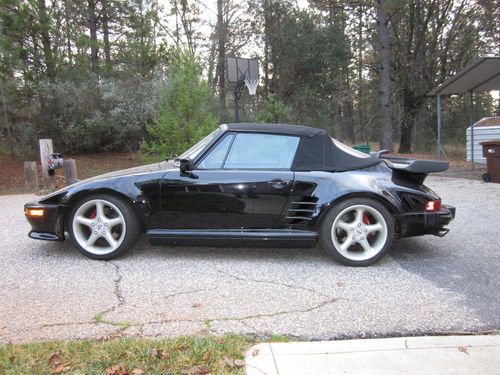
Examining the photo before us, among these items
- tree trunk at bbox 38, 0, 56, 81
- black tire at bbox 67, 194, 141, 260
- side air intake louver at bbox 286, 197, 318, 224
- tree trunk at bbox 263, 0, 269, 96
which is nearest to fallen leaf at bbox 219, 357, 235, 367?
side air intake louver at bbox 286, 197, 318, 224

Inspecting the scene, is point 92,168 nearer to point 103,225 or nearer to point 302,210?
point 103,225

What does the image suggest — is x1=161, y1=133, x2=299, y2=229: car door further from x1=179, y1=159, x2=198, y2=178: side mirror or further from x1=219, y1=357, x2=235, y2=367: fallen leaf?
x1=219, y1=357, x2=235, y2=367: fallen leaf

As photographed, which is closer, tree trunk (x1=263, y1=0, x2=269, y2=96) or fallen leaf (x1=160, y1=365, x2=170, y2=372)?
fallen leaf (x1=160, y1=365, x2=170, y2=372)

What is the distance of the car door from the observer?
400cm

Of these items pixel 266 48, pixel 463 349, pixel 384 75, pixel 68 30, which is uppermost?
pixel 266 48

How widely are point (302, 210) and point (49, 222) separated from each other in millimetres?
2445

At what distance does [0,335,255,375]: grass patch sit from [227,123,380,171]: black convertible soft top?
204cm

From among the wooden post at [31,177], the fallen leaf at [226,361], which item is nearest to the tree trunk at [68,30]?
the wooden post at [31,177]

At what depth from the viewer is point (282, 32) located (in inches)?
899

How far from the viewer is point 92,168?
13.1 metres

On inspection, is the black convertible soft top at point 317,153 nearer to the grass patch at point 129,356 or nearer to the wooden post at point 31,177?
the grass patch at point 129,356

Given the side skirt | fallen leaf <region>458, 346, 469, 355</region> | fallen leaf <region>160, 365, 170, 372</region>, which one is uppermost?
the side skirt

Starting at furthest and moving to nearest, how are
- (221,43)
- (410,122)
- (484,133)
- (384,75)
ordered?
(221,43) < (410,122) < (384,75) < (484,133)

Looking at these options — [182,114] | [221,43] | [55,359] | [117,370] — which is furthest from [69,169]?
[221,43]
